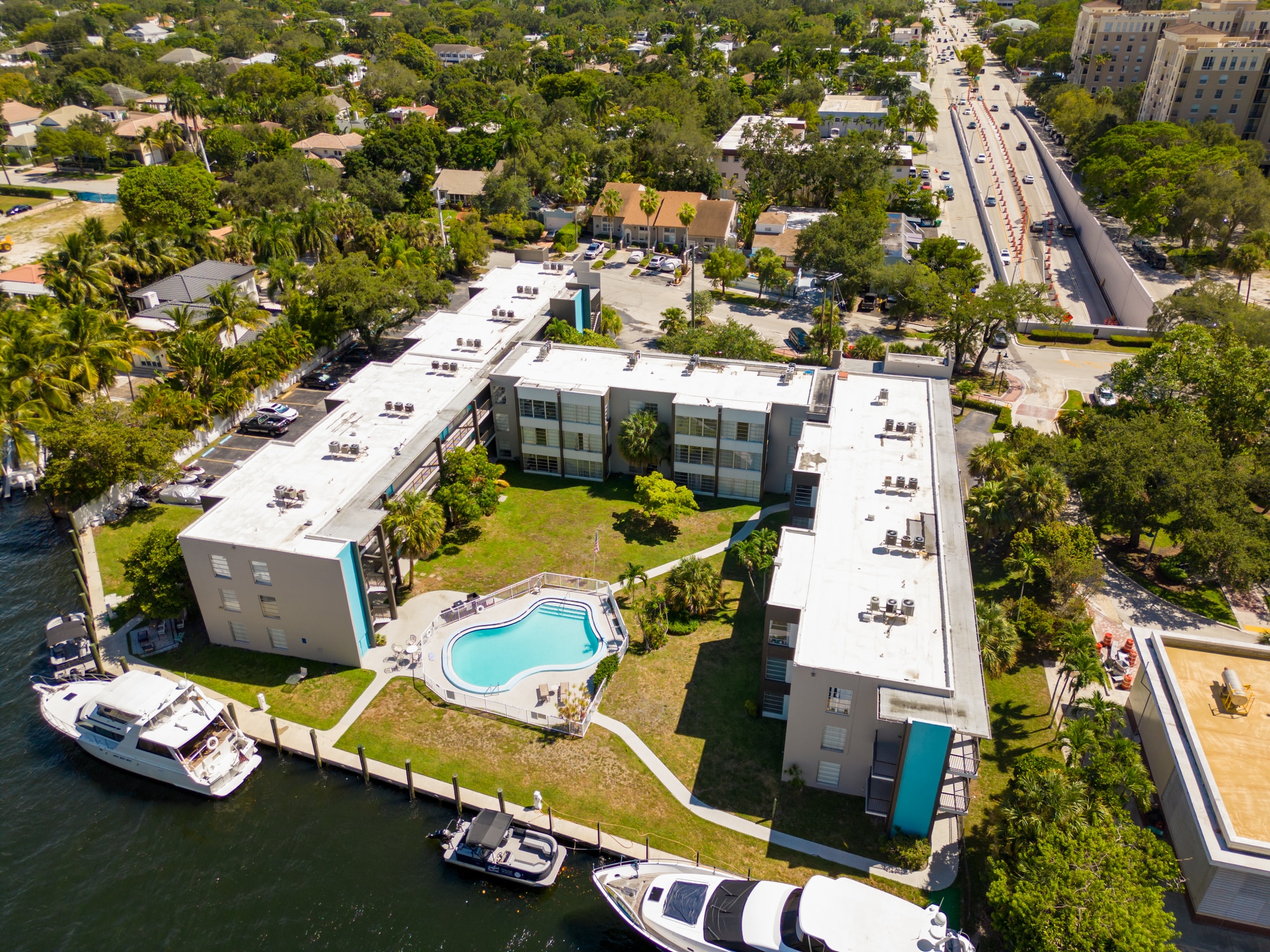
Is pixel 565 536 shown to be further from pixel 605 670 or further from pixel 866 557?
pixel 866 557

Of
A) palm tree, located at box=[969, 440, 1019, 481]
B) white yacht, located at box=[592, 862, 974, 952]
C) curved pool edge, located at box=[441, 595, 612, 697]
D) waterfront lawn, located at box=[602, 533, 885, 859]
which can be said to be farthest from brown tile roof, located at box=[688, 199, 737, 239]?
white yacht, located at box=[592, 862, 974, 952]

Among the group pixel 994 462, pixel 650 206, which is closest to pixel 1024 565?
pixel 994 462

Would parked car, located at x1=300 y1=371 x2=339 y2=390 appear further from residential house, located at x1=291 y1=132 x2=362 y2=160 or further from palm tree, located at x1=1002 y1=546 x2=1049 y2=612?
residential house, located at x1=291 y1=132 x2=362 y2=160

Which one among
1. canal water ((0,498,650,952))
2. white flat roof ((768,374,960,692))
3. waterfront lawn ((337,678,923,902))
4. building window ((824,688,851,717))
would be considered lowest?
canal water ((0,498,650,952))

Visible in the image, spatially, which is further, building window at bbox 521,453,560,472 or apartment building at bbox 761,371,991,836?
building window at bbox 521,453,560,472

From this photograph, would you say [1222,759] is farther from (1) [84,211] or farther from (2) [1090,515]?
(1) [84,211]

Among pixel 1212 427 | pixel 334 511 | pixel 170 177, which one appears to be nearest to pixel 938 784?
pixel 334 511
